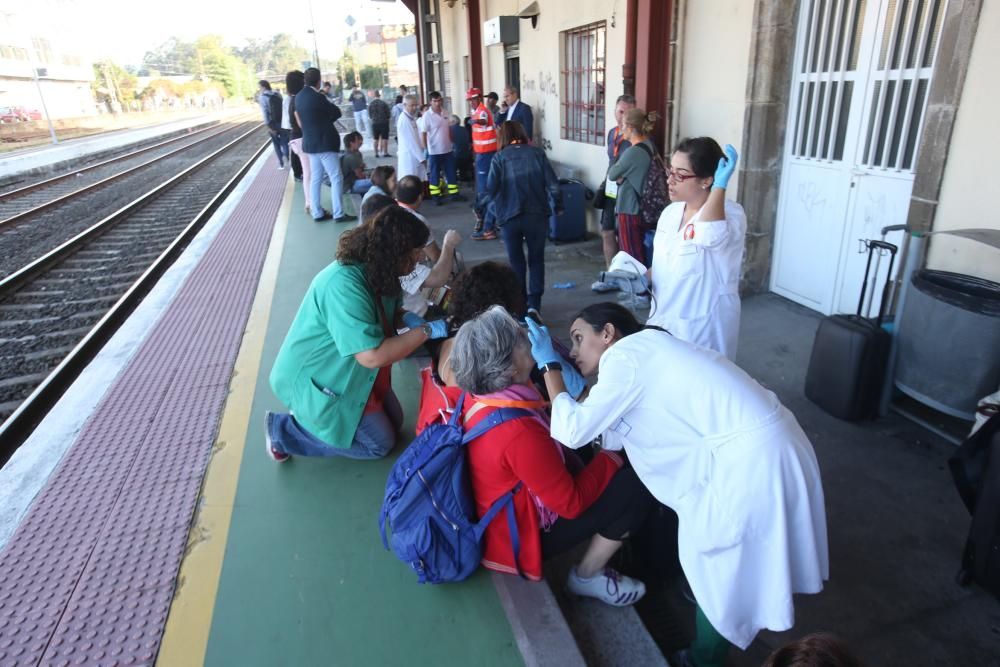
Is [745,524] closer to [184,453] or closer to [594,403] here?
[594,403]

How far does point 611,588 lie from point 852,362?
2.14m

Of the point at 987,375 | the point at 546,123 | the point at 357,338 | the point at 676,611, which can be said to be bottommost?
the point at 676,611

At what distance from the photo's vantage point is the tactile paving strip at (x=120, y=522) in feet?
7.37

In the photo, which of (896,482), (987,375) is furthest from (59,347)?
(987,375)

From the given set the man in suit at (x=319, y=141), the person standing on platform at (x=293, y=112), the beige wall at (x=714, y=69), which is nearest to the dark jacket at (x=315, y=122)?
the man in suit at (x=319, y=141)

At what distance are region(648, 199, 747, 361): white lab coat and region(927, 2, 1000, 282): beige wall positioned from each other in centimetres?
165

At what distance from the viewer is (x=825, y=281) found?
5.03 m

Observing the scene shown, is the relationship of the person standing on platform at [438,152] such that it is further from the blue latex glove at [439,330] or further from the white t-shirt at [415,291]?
the blue latex glove at [439,330]

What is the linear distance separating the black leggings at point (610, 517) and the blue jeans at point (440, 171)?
8959mm

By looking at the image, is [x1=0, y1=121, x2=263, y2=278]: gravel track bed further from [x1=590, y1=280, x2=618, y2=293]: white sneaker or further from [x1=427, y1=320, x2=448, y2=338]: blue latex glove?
[x1=427, y1=320, x2=448, y2=338]: blue latex glove

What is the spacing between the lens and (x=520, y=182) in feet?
16.7

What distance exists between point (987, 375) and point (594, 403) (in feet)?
8.13

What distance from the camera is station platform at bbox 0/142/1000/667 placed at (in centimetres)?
219

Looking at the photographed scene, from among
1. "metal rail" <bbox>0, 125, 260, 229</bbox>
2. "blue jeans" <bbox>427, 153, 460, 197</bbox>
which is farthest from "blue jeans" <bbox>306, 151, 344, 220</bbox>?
"metal rail" <bbox>0, 125, 260, 229</bbox>
